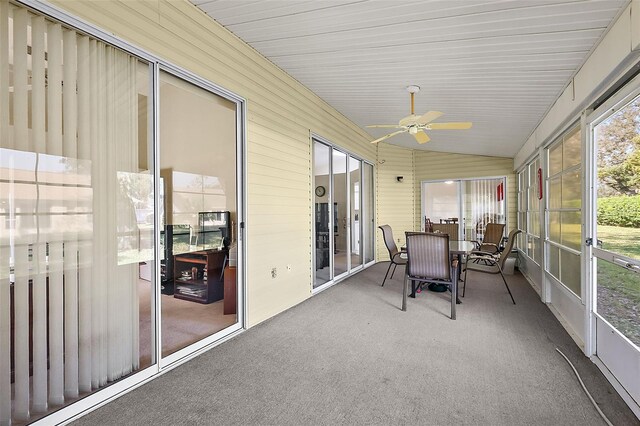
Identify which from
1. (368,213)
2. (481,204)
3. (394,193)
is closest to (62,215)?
(368,213)

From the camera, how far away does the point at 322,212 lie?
16.6ft

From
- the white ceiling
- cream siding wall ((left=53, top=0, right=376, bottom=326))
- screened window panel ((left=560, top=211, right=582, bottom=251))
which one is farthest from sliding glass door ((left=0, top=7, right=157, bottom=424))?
screened window panel ((left=560, top=211, right=582, bottom=251))

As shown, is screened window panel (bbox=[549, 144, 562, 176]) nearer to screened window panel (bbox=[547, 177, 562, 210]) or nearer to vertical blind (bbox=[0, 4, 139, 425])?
screened window panel (bbox=[547, 177, 562, 210])

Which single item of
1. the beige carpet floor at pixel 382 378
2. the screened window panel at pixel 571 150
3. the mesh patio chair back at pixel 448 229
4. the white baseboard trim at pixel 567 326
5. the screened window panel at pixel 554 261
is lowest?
the beige carpet floor at pixel 382 378

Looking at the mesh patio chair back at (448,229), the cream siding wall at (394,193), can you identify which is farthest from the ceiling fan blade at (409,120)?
the cream siding wall at (394,193)

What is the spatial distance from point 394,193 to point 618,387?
238 inches

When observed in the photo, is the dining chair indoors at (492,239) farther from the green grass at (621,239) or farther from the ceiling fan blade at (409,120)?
the green grass at (621,239)

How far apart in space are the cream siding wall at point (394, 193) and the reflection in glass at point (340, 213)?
74.1 inches

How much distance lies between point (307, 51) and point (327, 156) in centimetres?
207

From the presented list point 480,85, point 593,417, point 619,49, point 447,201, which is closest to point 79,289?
point 593,417

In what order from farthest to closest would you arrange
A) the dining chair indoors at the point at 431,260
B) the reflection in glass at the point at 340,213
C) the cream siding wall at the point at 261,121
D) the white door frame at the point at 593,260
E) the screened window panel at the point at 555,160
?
the reflection in glass at the point at 340,213 < the screened window panel at the point at 555,160 < the dining chair indoors at the point at 431,260 < the cream siding wall at the point at 261,121 < the white door frame at the point at 593,260

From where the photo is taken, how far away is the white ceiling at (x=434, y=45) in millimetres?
2334

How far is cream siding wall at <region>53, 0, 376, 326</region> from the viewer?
230 cm

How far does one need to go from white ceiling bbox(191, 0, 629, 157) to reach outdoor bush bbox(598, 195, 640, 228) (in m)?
1.28
